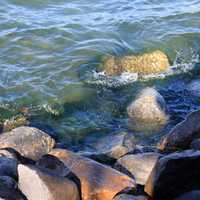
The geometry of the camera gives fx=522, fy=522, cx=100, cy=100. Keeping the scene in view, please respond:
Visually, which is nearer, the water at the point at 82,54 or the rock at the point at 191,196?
the rock at the point at 191,196

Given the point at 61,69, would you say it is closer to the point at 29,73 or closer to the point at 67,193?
the point at 29,73

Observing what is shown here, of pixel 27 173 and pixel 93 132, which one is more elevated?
pixel 27 173

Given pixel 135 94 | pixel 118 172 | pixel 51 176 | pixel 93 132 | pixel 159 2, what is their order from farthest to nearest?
pixel 159 2, pixel 135 94, pixel 93 132, pixel 118 172, pixel 51 176

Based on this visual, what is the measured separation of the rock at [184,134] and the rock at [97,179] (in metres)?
1.22

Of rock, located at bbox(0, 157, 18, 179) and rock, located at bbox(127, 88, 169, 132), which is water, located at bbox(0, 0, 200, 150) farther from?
rock, located at bbox(0, 157, 18, 179)

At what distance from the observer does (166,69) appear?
29.5ft

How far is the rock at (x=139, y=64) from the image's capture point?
8.86 metres

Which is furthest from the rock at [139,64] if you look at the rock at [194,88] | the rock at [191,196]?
the rock at [191,196]

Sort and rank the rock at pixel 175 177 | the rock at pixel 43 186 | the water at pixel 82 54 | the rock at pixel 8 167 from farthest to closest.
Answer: the water at pixel 82 54 < the rock at pixel 8 167 < the rock at pixel 175 177 < the rock at pixel 43 186

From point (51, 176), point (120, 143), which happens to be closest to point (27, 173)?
point (51, 176)

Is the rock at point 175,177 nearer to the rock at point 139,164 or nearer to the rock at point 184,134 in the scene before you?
the rock at point 139,164

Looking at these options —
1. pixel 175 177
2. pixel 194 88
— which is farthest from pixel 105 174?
pixel 194 88

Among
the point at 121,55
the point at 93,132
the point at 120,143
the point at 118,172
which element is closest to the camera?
the point at 118,172

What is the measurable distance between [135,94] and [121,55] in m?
1.65
